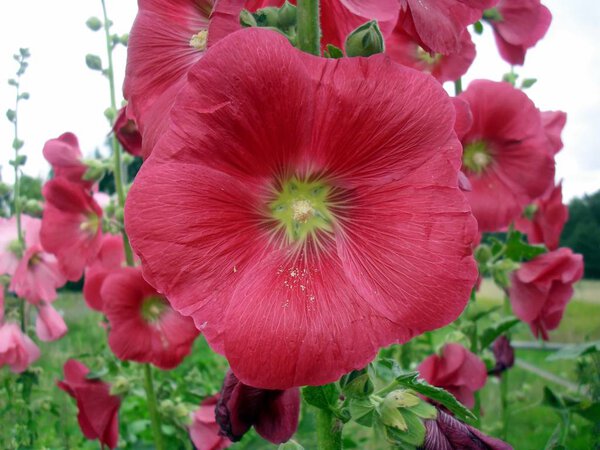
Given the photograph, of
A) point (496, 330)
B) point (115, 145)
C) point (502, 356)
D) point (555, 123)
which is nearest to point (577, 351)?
point (496, 330)

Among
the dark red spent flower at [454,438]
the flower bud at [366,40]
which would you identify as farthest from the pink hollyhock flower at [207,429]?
the flower bud at [366,40]

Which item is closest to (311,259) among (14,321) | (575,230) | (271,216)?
(271,216)

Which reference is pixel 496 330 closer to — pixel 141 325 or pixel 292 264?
pixel 141 325

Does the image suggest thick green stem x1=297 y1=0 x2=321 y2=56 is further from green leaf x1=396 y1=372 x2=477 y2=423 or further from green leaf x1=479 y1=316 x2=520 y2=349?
green leaf x1=479 y1=316 x2=520 y2=349

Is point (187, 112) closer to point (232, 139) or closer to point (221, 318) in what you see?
point (232, 139)

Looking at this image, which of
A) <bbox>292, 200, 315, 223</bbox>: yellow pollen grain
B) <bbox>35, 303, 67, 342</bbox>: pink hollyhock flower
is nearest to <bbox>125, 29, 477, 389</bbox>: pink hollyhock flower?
<bbox>292, 200, 315, 223</bbox>: yellow pollen grain

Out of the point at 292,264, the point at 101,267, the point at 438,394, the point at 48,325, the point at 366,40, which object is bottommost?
the point at 48,325
